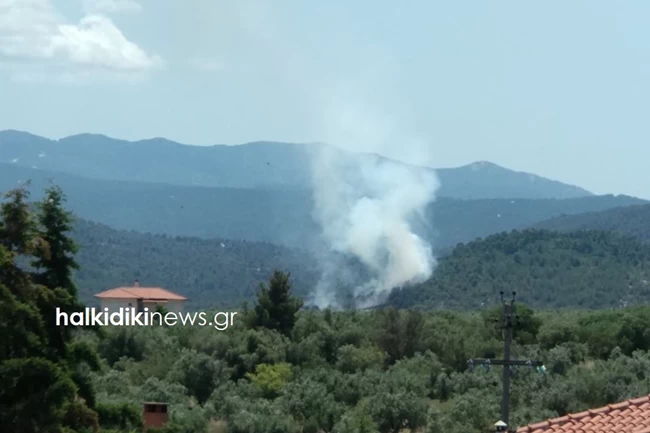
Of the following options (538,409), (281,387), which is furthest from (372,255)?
(538,409)

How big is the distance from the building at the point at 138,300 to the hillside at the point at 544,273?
59.1ft

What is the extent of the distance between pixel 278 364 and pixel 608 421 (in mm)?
40862

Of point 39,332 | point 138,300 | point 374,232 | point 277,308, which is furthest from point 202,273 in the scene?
point 39,332

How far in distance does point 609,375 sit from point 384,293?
67963 millimetres

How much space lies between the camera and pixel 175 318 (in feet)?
263

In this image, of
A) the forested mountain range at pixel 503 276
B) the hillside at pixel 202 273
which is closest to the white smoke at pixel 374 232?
the forested mountain range at pixel 503 276

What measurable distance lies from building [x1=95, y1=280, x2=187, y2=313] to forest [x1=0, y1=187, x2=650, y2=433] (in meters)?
22.8

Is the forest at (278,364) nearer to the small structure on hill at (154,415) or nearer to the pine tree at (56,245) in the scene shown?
the pine tree at (56,245)

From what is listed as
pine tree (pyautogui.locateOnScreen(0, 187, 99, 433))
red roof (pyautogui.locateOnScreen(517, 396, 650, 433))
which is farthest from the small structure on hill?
red roof (pyautogui.locateOnScreen(517, 396, 650, 433))

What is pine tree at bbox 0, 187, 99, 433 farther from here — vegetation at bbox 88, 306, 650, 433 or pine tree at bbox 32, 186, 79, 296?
vegetation at bbox 88, 306, 650, 433

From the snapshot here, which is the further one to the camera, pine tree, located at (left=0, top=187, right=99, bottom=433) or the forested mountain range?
the forested mountain range

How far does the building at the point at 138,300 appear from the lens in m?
97.7

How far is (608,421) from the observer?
15.9 m

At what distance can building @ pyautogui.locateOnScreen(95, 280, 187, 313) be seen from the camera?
320 feet
